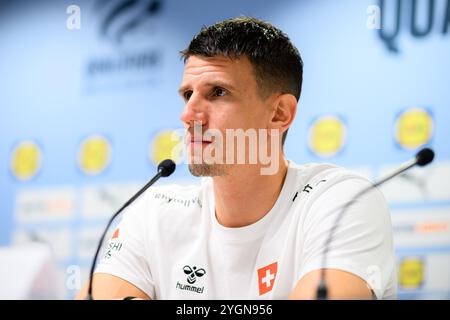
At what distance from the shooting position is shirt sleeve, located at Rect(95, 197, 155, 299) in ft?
5.16

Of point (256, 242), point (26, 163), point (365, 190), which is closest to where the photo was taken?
point (365, 190)

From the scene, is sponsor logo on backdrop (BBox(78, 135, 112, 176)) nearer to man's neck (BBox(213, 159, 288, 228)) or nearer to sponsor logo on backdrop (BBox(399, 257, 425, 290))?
man's neck (BBox(213, 159, 288, 228))

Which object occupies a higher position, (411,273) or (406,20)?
(406,20)

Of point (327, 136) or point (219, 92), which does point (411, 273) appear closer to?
point (327, 136)

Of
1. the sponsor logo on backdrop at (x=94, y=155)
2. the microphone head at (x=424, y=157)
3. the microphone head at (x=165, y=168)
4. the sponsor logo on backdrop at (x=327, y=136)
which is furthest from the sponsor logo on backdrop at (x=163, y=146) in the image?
the microphone head at (x=424, y=157)

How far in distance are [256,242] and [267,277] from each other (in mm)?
106

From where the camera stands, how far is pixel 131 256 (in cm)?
161

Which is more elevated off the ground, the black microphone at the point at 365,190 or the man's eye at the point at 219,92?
the man's eye at the point at 219,92

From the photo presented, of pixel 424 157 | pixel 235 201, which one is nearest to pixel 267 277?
pixel 235 201

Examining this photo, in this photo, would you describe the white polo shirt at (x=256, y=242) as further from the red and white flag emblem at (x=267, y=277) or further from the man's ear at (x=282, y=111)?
the man's ear at (x=282, y=111)

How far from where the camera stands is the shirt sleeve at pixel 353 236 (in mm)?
1271

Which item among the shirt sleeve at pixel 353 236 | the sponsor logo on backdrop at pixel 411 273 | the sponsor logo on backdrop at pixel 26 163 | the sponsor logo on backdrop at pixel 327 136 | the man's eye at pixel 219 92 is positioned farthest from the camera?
the sponsor logo on backdrop at pixel 26 163

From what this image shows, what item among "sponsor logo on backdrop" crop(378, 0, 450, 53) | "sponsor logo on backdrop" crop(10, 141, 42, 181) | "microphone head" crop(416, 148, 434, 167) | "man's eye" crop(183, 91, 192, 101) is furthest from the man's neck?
"sponsor logo on backdrop" crop(10, 141, 42, 181)
